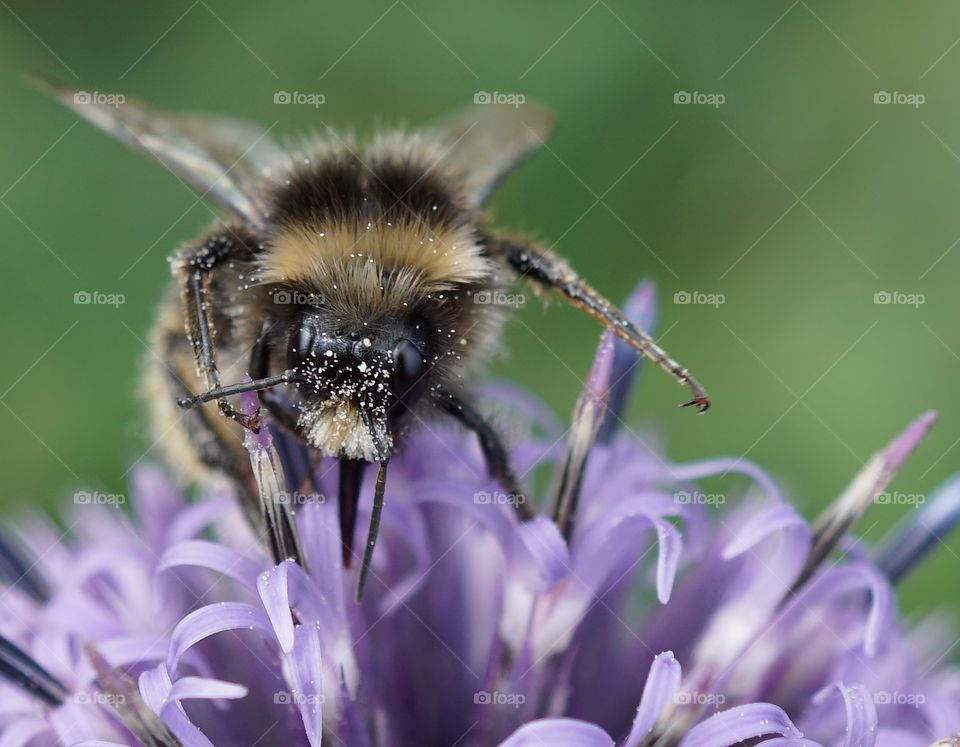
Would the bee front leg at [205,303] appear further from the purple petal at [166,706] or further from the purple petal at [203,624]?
the purple petal at [166,706]

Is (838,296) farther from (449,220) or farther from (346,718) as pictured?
(346,718)

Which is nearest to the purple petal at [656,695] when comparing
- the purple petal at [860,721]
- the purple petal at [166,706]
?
the purple petal at [860,721]

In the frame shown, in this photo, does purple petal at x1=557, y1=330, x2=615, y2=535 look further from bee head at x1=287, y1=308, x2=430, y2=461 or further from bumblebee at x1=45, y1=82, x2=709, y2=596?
bee head at x1=287, y1=308, x2=430, y2=461

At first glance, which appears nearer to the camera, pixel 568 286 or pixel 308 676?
pixel 308 676

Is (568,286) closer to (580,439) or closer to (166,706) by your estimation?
(580,439)

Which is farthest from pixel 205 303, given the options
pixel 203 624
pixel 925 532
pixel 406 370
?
pixel 925 532

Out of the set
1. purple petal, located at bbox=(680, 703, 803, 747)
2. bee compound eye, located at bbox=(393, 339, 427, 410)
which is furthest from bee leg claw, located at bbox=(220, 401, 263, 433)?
purple petal, located at bbox=(680, 703, 803, 747)
